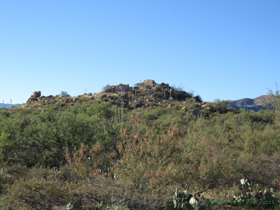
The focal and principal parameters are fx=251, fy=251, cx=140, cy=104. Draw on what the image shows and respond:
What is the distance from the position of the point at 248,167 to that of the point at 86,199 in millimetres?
6253

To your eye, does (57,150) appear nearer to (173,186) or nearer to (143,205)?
(173,186)

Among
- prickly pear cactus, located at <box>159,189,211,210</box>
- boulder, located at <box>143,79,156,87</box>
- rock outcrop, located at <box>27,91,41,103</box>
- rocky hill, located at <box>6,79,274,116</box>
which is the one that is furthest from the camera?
boulder, located at <box>143,79,156,87</box>

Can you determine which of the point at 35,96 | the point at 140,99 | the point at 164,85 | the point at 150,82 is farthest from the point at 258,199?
the point at 150,82

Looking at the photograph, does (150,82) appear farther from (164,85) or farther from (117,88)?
(117,88)

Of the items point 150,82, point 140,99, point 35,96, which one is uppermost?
point 150,82

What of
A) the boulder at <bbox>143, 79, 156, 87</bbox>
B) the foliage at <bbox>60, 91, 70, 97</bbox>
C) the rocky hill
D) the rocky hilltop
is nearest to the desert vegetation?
the rocky hill

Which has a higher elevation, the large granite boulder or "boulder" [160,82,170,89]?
"boulder" [160,82,170,89]

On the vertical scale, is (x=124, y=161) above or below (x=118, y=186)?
above

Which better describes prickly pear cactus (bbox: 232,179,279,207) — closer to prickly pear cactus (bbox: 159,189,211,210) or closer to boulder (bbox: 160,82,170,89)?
prickly pear cactus (bbox: 159,189,211,210)

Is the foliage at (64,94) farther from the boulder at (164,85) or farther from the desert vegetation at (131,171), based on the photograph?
the desert vegetation at (131,171)

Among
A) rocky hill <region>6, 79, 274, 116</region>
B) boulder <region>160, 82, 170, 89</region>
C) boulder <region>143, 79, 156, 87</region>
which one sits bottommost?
rocky hill <region>6, 79, 274, 116</region>

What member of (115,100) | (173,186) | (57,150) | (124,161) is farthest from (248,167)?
(115,100)

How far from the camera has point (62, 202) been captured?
5668 millimetres

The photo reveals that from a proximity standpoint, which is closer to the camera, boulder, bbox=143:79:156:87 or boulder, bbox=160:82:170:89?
boulder, bbox=160:82:170:89
